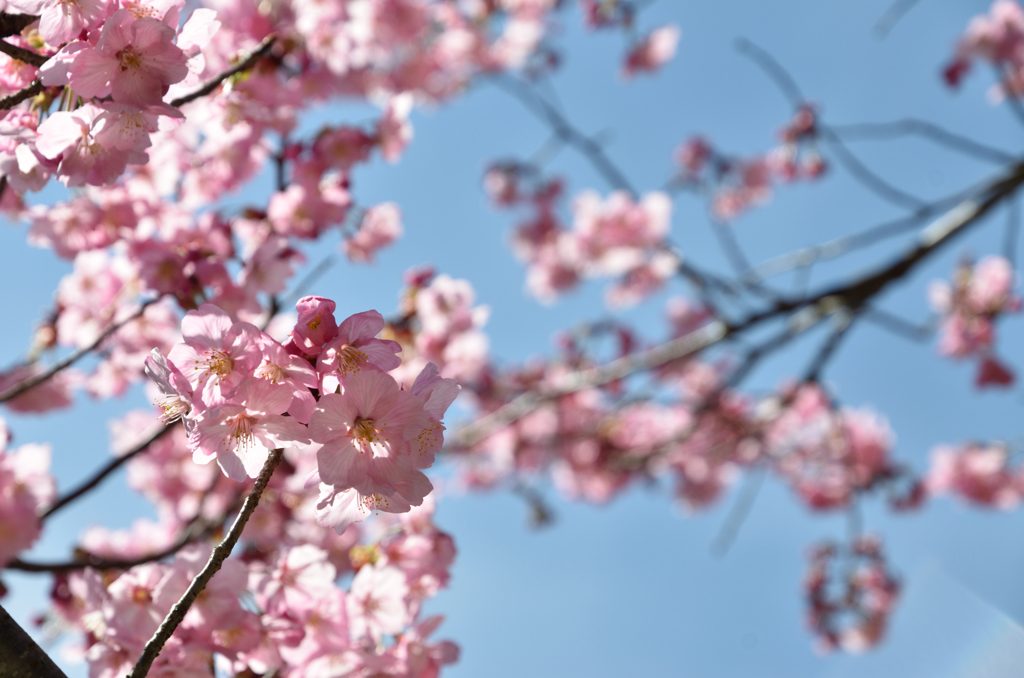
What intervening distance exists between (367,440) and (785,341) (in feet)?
9.77

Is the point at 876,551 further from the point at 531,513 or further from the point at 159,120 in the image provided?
the point at 159,120

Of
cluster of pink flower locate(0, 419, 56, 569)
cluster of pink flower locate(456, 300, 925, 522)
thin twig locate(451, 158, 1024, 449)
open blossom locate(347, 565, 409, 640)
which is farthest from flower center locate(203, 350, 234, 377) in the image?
cluster of pink flower locate(456, 300, 925, 522)

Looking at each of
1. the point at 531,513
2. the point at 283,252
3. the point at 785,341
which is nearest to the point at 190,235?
the point at 283,252

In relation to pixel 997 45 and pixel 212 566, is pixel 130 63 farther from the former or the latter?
pixel 997 45

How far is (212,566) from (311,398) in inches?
A: 10.1

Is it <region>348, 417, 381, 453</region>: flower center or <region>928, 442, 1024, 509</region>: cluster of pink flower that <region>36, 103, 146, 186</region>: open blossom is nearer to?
<region>348, 417, 381, 453</region>: flower center

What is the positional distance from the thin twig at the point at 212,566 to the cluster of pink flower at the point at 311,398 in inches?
1.8

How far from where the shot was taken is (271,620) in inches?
57.4

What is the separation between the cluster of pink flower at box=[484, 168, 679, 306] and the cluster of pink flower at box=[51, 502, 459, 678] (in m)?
4.14

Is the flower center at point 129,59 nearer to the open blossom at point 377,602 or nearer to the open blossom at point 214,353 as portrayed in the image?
the open blossom at point 214,353

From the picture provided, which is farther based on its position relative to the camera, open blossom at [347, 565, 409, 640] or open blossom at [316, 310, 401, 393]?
open blossom at [347, 565, 409, 640]

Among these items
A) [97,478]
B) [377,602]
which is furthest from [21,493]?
[377,602]

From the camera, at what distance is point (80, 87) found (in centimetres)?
111

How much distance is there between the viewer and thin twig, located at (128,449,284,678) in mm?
907
